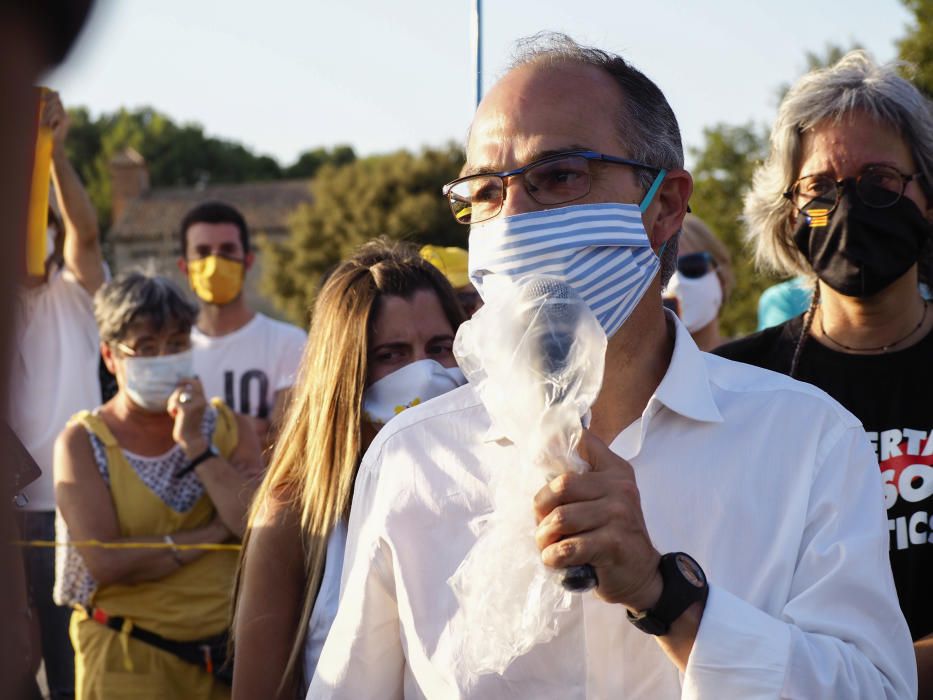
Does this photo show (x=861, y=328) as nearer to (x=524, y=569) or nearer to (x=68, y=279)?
(x=524, y=569)

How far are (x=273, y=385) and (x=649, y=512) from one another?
444 centimetres

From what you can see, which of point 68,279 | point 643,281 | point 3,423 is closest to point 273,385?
point 68,279

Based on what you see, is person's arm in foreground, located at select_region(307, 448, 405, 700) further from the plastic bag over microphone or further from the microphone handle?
the microphone handle

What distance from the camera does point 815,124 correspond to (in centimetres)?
326

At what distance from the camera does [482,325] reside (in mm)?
1831

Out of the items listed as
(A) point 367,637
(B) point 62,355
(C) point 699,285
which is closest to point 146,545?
(B) point 62,355

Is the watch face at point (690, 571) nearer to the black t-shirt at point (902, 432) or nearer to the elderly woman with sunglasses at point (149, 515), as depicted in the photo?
the black t-shirt at point (902, 432)

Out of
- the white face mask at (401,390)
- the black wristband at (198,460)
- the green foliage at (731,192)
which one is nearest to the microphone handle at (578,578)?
the white face mask at (401,390)

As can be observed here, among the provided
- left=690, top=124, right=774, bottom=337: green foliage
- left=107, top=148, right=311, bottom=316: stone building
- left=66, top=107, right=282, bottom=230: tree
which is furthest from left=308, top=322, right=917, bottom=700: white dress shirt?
left=66, top=107, right=282, bottom=230: tree

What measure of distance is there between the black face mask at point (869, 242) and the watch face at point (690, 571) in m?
1.63

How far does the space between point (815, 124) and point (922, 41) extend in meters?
22.7

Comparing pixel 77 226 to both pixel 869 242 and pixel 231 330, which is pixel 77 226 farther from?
pixel 869 242

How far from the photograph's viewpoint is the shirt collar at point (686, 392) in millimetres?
2142

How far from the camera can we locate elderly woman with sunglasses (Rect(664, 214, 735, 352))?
19.0ft
